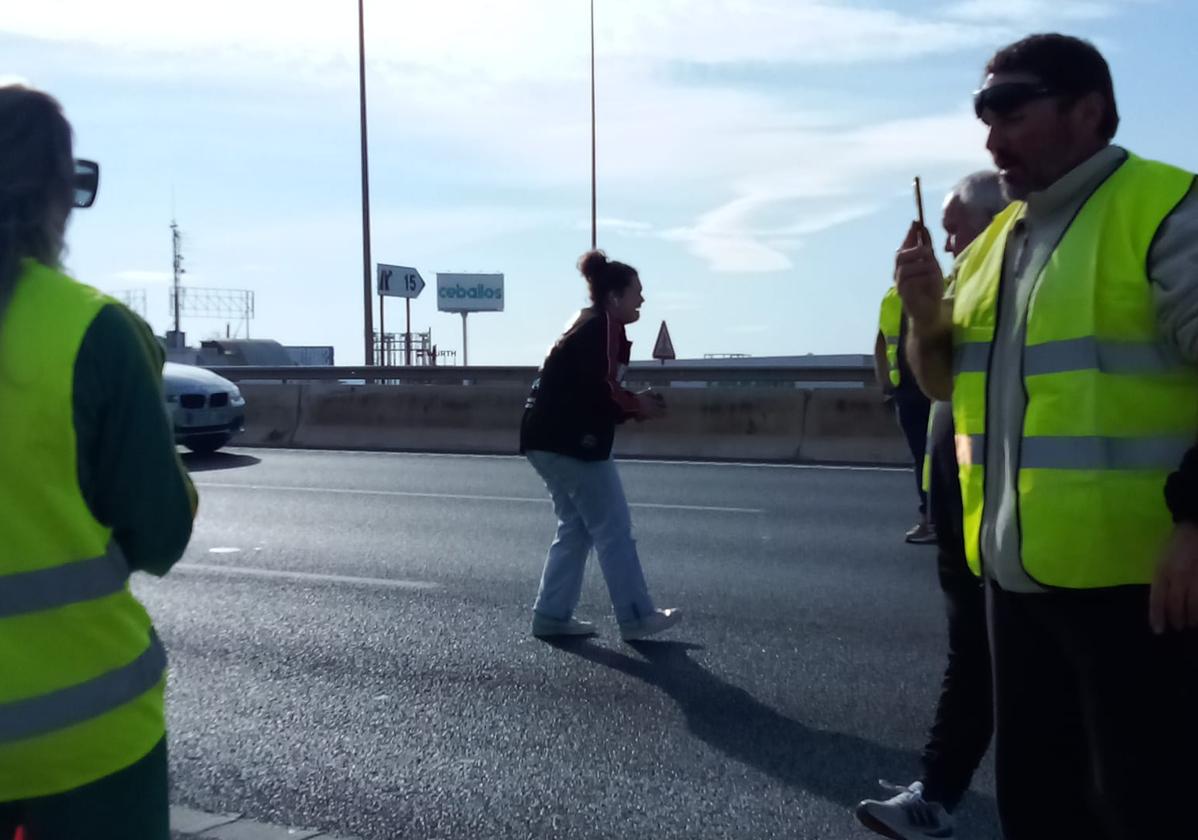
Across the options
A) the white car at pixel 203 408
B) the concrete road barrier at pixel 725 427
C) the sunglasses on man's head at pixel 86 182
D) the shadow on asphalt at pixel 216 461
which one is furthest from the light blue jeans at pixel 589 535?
the white car at pixel 203 408

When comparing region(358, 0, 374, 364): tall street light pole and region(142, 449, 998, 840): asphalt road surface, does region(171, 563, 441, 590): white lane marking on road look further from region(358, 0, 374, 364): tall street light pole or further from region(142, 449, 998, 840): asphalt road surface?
region(358, 0, 374, 364): tall street light pole

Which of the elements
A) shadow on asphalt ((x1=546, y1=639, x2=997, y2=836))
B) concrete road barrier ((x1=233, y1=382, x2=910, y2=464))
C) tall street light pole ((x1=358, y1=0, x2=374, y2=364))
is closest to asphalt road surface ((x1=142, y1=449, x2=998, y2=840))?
shadow on asphalt ((x1=546, y1=639, x2=997, y2=836))

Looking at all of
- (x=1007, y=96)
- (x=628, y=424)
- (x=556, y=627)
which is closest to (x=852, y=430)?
(x=628, y=424)

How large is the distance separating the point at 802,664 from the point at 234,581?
13.0 feet

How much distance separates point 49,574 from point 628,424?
15.4 meters

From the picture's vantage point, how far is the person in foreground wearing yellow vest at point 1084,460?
2586mm

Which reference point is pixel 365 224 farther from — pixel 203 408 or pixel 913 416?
pixel 913 416

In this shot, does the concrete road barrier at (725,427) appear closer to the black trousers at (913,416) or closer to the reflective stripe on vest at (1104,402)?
the black trousers at (913,416)

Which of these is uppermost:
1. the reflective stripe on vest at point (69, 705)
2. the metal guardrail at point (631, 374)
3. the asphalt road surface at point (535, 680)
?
the metal guardrail at point (631, 374)

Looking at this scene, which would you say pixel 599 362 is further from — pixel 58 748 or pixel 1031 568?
pixel 58 748

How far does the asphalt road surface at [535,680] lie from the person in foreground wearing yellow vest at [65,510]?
2569mm

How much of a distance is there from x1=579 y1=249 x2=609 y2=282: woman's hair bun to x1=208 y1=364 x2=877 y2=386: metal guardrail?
8.32 meters

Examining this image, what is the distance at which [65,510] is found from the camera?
2143 millimetres

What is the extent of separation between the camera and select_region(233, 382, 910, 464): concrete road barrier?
16.4 m
